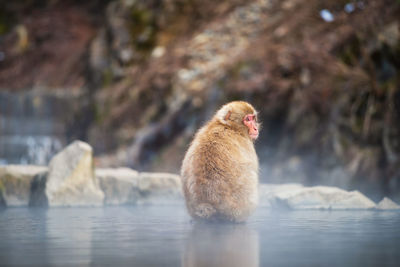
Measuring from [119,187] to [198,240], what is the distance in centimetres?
350

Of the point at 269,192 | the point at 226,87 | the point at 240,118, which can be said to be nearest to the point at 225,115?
the point at 240,118

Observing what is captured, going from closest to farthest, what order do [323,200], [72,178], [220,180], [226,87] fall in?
[220,180] < [323,200] < [72,178] < [226,87]

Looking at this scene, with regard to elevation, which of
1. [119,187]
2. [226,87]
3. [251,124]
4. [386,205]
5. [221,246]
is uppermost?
[226,87]

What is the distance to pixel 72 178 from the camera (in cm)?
655

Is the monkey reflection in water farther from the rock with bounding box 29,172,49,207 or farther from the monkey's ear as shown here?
the rock with bounding box 29,172,49,207

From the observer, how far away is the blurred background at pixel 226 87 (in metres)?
8.98

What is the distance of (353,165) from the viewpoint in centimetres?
869

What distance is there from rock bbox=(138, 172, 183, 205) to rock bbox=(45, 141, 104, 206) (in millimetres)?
592

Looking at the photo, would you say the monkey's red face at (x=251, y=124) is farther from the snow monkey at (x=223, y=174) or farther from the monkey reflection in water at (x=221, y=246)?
the monkey reflection in water at (x=221, y=246)

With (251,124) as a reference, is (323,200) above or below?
below

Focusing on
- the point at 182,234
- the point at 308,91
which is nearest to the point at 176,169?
the point at 308,91

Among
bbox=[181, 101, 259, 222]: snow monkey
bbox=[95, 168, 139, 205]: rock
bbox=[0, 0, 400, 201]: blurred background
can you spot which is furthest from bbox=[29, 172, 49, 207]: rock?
bbox=[0, 0, 400, 201]: blurred background

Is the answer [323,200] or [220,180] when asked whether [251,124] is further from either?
[323,200]

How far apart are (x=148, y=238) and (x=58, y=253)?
754 mm
